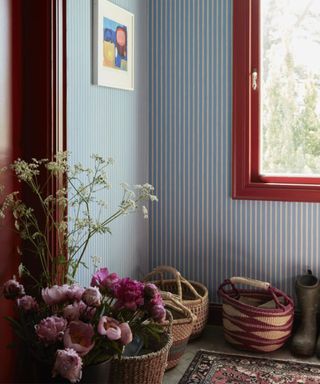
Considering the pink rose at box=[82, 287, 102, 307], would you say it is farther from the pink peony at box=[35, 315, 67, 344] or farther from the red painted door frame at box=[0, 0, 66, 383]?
the red painted door frame at box=[0, 0, 66, 383]

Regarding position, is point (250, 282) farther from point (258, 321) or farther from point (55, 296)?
point (55, 296)

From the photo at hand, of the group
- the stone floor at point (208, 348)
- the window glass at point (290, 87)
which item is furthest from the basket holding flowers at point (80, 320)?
the window glass at point (290, 87)

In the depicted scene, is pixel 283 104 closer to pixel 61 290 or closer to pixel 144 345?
pixel 144 345

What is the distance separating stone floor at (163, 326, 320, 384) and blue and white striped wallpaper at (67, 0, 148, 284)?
52cm

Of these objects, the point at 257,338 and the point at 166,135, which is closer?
the point at 257,338

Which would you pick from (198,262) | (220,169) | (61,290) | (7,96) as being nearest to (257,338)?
(198,262)

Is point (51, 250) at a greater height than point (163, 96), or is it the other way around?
point (163, 96)

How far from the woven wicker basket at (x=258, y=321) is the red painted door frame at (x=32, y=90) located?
3.76 feet

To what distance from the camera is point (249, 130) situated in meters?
3.74

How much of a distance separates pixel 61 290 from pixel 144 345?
65cm

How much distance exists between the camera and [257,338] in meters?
3.37

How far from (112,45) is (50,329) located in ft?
5.54

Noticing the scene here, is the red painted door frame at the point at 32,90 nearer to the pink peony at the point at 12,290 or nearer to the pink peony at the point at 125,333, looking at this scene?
the pink peony at the point at 12,290

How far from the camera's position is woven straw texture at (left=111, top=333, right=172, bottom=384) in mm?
2553
